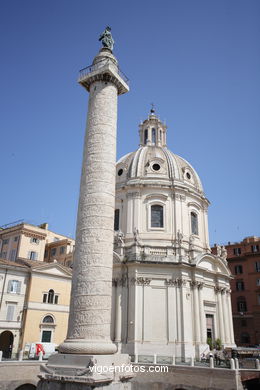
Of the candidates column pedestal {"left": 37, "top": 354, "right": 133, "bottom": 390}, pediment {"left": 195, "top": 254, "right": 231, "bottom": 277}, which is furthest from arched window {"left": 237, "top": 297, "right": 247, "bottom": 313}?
column pedestal {"left": 37, "top": 354, "right": 133, "bottom": 390}

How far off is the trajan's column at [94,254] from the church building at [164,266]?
13.5 metres

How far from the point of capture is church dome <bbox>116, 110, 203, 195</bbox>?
35.1m

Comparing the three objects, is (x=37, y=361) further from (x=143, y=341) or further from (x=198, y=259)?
(x=198, y=259)

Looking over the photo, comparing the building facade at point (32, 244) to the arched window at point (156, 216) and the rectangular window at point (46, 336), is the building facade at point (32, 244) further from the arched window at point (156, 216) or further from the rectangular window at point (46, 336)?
the arched window at point (156, 216)

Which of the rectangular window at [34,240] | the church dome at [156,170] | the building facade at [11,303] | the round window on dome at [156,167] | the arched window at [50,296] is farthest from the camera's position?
the rectangular window at [34,240]

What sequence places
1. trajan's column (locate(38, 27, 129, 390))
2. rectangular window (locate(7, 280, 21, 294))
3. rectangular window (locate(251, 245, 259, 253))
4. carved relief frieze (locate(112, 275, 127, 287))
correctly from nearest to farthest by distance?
1. trajan's column (locate(38, 27, 129, 390))
2. carved relief frieze (locate(112, 275, 127, 287))
3. rectangular window (locate(7, 280, 21, 294))
4. rectangular window (locate(251, 245, 259, 253))

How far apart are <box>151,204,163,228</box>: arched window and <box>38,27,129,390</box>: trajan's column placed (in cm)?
1633

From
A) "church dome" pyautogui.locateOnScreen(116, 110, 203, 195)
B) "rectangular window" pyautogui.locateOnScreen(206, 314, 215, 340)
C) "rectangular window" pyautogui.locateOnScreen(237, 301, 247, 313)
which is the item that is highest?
"church dome" pyautogui.locateOnScreen(116, 110, 203, 195)

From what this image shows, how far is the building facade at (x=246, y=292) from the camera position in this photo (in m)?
45.0

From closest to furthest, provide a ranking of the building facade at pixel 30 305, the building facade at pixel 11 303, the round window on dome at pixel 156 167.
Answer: the building facade at pixel 11 303 → the building facade at pixel 30 305 → the round window on dome at pixel 156 167

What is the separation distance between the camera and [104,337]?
1413cm

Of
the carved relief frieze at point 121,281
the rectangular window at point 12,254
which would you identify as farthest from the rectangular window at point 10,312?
the rectangular window at point 12,254

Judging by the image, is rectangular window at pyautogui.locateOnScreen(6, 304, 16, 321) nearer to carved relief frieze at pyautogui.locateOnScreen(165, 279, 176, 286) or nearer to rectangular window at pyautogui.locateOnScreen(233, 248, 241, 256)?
carved relief frieze at pyautogui.locateOnScreen(165, 279, 176, 286)

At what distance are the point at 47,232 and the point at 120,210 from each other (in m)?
18.8
